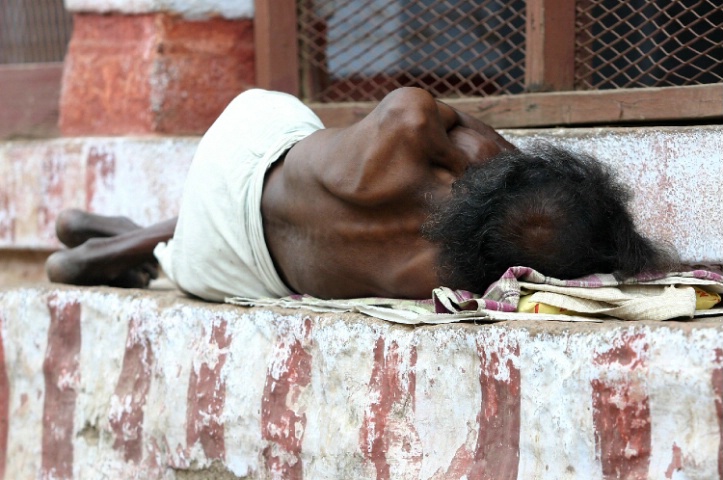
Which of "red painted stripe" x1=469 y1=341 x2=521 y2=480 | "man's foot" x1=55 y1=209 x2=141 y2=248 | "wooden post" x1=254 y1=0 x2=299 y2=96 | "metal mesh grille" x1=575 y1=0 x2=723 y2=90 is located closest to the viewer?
"red painted stripe" x1=469 y1=341 x2=521 y2=480

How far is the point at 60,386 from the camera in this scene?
3.79 m

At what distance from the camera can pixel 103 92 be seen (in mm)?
4891

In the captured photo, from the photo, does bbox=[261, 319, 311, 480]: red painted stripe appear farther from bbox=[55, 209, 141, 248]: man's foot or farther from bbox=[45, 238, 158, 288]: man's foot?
bbox=[55, 209, 141, 248]: man's foot

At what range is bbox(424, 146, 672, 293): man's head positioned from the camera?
2.70 meters

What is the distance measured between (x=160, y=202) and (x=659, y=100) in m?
2.21

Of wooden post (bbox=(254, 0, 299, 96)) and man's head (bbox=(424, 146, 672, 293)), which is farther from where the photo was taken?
wooden post (bbox=(254, 0, 299, 96))

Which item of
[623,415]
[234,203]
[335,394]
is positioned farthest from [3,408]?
[623,415]

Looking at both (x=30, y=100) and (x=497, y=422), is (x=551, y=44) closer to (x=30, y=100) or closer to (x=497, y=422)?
(x=497, y=422)

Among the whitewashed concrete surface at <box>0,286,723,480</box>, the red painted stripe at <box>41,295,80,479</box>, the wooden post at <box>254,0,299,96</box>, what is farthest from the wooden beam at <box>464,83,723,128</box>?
the red painted stripe at <box>41,295,80,479</box>

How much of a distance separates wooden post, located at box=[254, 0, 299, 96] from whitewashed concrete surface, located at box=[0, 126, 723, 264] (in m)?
0.46

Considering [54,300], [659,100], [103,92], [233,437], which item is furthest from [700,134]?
[103,92]

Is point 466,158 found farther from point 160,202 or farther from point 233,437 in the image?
point 160,202

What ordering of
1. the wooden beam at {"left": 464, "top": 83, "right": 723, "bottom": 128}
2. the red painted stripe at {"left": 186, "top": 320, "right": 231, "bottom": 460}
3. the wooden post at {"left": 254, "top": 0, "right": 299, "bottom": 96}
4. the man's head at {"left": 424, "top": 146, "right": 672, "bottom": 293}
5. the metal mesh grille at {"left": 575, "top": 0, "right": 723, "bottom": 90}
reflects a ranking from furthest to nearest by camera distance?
the wooden post at {"left": 254, "top": 0, "right": 299, "bottom": 96}
the metal mesh grille at {"left": 575, "top": 0, "right": 723, "bottom": 90}
the wooden beam at {"left": 464, "top": 83, "right": 723, "bottom": 128}
the red painted stripe at {"left": 186, "top": 320, "right": 231, "bottom": 460}
the man's head at {"left": 424, "top": 146, "right": 672, "bottom": 293}

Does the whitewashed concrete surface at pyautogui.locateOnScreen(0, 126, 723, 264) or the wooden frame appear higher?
the wooden frame
